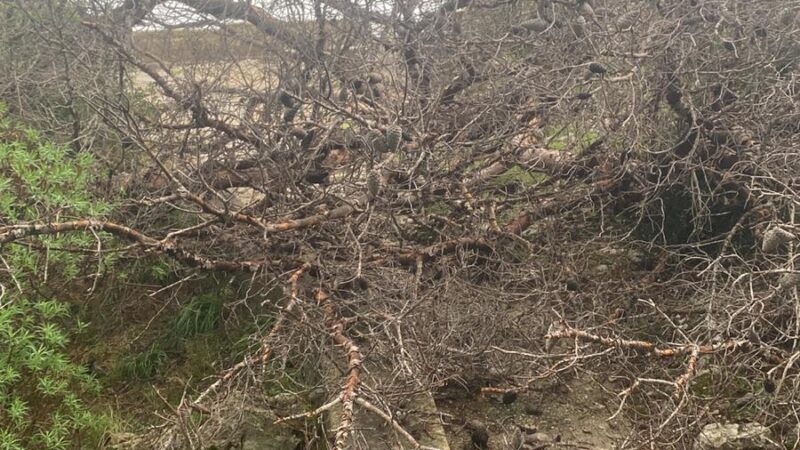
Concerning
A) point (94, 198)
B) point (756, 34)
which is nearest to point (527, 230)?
point (756, 34)

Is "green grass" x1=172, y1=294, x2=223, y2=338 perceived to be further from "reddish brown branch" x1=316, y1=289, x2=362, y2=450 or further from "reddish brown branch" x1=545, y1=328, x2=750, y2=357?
"reddish brown branch" x1=545, y1=328, x2=750, y2=357

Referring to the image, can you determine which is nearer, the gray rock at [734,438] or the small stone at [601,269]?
the gray rock at [734,438]

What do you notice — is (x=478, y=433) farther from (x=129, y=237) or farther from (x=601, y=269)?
(x=129, y=237)

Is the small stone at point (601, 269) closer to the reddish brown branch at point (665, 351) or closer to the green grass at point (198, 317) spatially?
the reddish brown branch at point (665, 351)

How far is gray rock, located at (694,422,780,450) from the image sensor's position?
328 cm

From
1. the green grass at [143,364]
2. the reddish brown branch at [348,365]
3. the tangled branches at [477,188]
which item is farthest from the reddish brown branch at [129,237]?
the green grass at [143,364]

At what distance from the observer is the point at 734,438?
331 cm

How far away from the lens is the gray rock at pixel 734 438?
129 inches

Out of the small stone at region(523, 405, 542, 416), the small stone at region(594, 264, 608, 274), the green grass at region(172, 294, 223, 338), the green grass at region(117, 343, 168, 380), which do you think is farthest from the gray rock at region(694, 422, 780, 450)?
the green grass at region(117, 343, 168, 380)

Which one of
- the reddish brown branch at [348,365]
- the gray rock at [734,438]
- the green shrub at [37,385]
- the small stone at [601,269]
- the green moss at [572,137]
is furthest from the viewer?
the green moss at [572,137]

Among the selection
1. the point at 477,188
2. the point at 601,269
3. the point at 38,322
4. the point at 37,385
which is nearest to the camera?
the point at 37,385

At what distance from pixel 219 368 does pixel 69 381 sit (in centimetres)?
78

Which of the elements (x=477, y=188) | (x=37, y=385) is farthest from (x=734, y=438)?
(x=37, y=385)

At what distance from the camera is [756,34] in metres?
4.49
